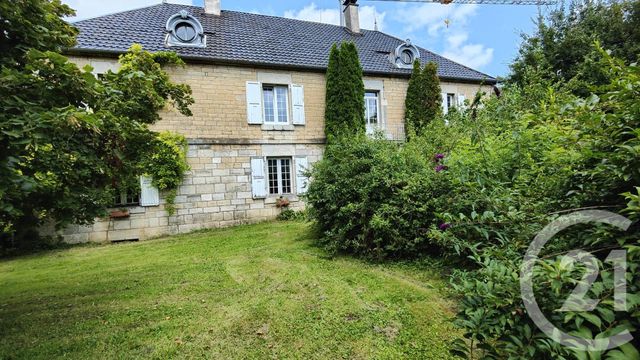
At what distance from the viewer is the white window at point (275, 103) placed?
10.7 meters

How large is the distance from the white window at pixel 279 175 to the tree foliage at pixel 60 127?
6.86 m

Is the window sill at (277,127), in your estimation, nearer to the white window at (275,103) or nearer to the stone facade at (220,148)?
the stone facade at (220,148)

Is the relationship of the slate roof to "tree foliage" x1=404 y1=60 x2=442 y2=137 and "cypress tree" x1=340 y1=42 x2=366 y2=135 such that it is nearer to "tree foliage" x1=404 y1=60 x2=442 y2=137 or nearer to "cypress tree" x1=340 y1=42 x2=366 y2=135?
"tree foliage" x1=404 y1=60 x2=442 y2=137

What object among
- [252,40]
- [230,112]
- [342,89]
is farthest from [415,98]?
[230,112]

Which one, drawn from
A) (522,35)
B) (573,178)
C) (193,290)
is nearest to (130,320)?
(193,290)

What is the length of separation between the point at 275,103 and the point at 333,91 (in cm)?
195

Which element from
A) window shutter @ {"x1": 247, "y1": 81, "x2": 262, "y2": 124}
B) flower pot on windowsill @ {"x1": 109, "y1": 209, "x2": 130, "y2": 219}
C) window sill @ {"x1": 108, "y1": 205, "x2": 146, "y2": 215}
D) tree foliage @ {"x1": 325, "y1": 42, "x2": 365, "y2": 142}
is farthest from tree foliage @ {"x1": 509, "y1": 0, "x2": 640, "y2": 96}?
flower pot on windowsill @ {"x1": 109, "y1": 209, "x2": 130, "y2": 219}

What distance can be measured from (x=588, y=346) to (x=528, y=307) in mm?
200

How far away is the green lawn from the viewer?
2.78 metres

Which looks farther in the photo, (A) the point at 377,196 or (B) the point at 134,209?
(B) the point at 134,209

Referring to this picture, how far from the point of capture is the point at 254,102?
10.2 meters

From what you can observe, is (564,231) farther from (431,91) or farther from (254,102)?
(431,91)

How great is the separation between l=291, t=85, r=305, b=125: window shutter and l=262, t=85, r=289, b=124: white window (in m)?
0.26

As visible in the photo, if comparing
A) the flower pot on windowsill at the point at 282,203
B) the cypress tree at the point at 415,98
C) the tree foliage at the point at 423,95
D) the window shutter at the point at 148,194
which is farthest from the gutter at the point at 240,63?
the flower pot on windowsill at the point at 282,203
